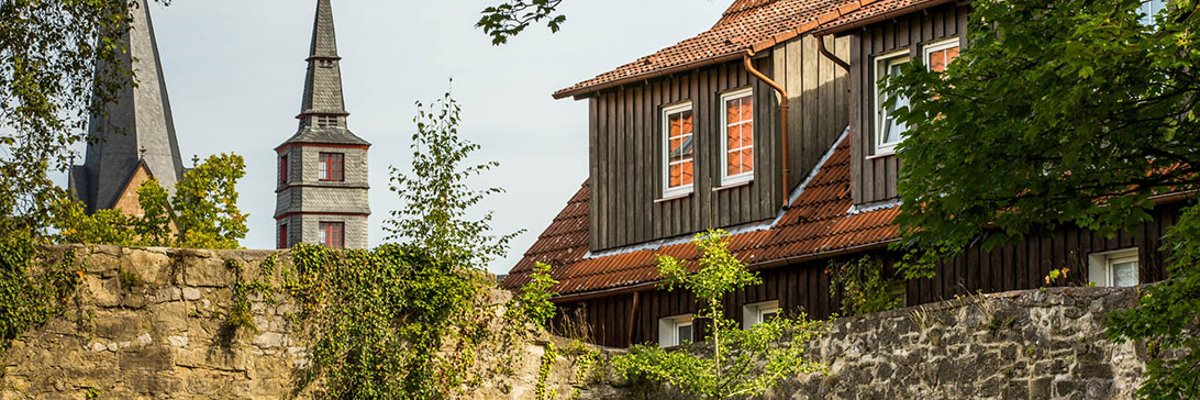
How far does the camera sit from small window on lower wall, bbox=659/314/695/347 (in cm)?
2236

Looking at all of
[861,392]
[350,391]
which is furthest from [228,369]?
[861,392]

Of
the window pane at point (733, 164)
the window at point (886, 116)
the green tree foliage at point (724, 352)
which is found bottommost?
the green tree foliage at point (724, 352)

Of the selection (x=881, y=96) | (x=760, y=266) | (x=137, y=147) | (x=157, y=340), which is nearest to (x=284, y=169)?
(x=137, y=147)

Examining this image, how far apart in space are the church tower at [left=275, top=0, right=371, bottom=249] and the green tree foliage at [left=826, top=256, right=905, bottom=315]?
107 m

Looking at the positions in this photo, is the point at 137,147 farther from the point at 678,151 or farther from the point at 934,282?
the point at 934,282

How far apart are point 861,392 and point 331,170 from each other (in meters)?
112

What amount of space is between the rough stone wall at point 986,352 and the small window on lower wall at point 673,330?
13.4ft

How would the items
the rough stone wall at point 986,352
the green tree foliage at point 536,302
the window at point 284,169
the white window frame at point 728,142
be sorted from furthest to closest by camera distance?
1. the window at point 284,169
2. the white window frame at point 728,142
3. the green tree foliage at point 536,302
4. the rough stone wall at point 986,352

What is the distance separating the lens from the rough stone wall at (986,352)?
15.2 meters

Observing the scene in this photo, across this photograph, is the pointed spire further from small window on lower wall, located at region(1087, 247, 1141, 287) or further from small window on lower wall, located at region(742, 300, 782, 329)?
small window on lower wall, located at region(1087, 247, 1141, 287)

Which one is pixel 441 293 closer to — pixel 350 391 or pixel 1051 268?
pixel 350 391

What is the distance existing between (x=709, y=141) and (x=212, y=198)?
17.7m

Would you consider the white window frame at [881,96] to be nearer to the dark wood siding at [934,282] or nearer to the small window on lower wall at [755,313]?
the dark wood siding at [934,282]

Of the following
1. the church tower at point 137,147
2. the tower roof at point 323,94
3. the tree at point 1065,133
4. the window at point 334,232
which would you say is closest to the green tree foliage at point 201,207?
the tree at point 1065,133
